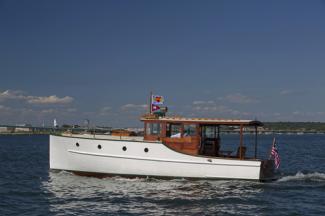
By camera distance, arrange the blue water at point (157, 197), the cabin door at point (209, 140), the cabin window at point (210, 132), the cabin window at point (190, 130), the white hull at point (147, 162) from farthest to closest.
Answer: the cabin window at point (210, 132) → the cabin door at point (209, 140) → the cabin window at point (190, 130) → the white hull at point (147, 162) → the blue water at point (157, 197)

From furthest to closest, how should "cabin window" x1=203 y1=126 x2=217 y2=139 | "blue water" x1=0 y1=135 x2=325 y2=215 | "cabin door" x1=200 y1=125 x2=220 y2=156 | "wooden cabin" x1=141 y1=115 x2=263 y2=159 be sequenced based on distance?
"cabin window" x1=203 y1=126 x2=217 y2=139 < "cabin door" x1=200 y1=125 x2=220 y2=156 < "wooden cabin" x1=141 y1=115 x2=263 y2=159 < "blue water" x1=0 y1=135 x2=325 y2=215

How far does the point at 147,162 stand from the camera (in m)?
24.4

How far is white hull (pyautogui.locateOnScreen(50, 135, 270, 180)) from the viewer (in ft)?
77.9

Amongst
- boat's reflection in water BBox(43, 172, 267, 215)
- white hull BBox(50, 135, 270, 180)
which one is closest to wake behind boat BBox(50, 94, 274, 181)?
white hull BBox(50, 135, 270, 180)

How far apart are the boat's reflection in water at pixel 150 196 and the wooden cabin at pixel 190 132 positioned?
1833mm

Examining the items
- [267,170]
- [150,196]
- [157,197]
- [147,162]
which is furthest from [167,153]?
[267,170]

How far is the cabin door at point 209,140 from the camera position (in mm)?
25125

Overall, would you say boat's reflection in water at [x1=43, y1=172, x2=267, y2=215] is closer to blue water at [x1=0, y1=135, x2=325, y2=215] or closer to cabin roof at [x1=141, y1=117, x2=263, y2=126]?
blue water at [x1=0, y1=135, x2=325, y2=215]

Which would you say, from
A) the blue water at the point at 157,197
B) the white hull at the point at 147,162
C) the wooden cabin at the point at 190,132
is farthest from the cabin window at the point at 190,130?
the blue water at the point at 157,197

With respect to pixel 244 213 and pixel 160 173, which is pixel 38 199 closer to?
pixel 160 173

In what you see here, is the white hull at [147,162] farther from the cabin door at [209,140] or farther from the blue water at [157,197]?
the cabin door at [209,140]

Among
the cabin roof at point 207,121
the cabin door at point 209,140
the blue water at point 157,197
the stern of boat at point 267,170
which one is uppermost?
the cabin roof at point 207,121

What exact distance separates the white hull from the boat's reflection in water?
427 mm

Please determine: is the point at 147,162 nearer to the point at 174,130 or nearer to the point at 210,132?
the point at 174,130
